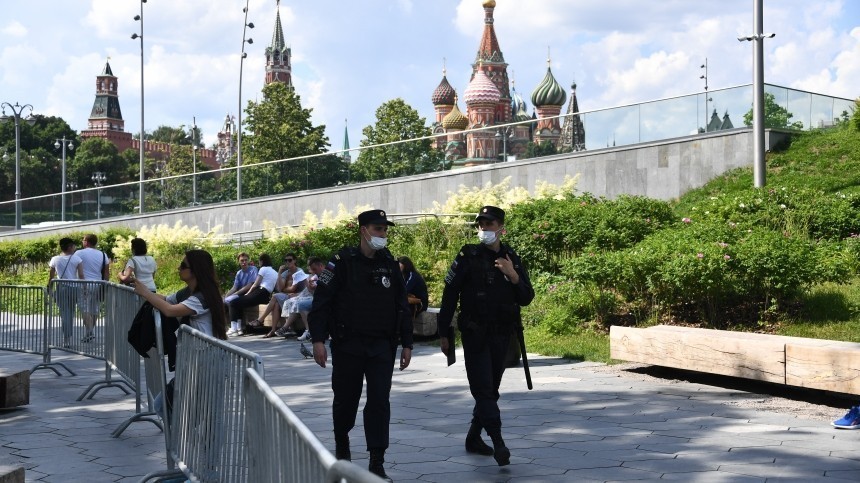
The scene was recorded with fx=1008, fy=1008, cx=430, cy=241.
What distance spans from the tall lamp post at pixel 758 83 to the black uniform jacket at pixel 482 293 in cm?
1235

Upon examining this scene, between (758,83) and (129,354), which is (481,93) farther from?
(129,354)

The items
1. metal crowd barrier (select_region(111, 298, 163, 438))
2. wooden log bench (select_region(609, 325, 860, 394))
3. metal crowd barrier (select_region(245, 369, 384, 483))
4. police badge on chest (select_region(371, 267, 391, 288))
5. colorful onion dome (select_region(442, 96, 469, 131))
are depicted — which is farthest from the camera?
colorful onion dome (select_region(442, 96, 469, 131))

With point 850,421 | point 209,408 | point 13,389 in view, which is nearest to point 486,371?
point 209,408

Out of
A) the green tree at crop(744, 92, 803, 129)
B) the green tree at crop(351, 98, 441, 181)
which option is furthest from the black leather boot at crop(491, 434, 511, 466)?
the green tree at crop(351, 98, 441, 181)

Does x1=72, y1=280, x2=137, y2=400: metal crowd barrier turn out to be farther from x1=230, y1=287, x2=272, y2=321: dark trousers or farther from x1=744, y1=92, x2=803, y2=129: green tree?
x1=744, y1=92, x2=803, y2=129: green tree

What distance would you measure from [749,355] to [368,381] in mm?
4381

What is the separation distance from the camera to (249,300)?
17.5 m

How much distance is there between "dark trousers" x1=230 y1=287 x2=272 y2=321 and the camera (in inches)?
687

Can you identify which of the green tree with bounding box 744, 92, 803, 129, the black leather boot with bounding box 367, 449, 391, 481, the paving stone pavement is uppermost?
the green tree with bounding box 744, 92, 803, 129

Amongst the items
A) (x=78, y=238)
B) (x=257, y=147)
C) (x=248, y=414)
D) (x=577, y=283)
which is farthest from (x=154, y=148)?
(x=248, y=414)

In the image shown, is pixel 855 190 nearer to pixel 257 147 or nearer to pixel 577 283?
pixel 577 283

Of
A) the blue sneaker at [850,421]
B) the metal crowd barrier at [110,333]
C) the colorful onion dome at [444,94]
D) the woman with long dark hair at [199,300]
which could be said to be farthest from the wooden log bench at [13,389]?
the colorful onion dome at [444,94]

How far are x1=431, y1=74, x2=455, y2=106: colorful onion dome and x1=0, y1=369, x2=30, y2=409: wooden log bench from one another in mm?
99011

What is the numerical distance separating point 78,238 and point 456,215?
15500 millimetres
